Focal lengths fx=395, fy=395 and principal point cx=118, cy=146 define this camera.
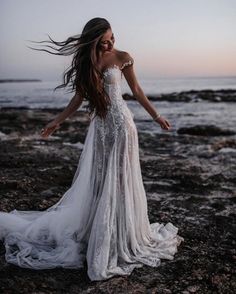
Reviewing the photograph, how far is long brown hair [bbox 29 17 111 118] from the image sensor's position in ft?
11.9

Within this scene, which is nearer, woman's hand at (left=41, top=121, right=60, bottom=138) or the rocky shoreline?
the rocky shoreline

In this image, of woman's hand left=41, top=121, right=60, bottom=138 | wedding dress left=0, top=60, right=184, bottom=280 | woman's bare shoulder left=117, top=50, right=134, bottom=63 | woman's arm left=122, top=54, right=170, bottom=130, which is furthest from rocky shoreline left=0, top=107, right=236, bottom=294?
woman's bare shoulder left=117, top=50, right=134, bottom=63

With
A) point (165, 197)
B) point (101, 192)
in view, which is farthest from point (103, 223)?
point (165, 197)

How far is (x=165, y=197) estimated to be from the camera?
6617mm

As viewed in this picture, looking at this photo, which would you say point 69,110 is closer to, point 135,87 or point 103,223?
point 135,87

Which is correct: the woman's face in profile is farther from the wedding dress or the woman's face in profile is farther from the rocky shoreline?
the rocky shoreline

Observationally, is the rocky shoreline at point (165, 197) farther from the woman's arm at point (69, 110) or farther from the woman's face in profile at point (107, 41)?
the woman's face in profile at point (107, 41)

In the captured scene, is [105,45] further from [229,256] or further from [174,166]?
[174,166]

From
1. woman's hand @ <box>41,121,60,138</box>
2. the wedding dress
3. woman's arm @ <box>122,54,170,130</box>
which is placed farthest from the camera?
woman's hand @ <box>41,121,60,138</box>

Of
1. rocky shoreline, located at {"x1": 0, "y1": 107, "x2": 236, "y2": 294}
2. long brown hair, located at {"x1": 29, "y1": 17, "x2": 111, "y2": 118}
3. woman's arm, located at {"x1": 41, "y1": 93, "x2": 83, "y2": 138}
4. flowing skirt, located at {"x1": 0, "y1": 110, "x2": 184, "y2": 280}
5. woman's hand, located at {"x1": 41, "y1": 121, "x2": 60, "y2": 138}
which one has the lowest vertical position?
rocky shoreline, located at {"x1": 0, "y1": 107, "x2": 236, "y2": 294}

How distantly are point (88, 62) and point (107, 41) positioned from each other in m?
0.28

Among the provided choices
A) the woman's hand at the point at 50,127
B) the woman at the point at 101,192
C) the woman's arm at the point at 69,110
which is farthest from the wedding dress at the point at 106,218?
the woman's hand at the point at 50,127

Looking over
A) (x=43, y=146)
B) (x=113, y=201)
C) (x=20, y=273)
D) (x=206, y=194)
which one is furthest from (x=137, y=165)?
(x=43, y=146)

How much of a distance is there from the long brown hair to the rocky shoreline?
1655 millimetres
